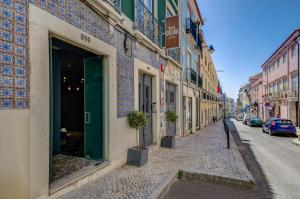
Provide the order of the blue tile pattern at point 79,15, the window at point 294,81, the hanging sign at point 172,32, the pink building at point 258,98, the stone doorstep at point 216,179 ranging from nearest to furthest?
the blue tile pattern at point 79,15 → the stone doorstep at point 216,179 → the hanging sign at point 172,32 → the window at point 294,81 → the pink building at point 258,98

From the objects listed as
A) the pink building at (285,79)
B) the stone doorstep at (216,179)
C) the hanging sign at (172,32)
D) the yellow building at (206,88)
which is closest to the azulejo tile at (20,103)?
the stone doorstep at (216,179)

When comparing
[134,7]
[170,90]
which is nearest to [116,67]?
[134,7]

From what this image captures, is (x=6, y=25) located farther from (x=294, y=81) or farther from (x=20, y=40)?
(x=294, y=81)

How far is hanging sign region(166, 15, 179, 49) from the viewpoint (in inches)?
311

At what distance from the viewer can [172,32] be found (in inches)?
317

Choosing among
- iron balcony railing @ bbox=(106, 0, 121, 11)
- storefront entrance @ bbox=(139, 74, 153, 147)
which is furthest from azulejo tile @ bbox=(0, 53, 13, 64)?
storefront entrance @ bbox=(139, 74, 153, 147)

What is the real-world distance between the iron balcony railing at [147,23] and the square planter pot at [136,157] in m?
3.86

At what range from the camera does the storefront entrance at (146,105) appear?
22.4 ft

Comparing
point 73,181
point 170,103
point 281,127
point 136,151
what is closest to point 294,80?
point 281,127

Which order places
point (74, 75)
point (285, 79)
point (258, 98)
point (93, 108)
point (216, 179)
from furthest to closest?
point (258, 98)
point (285, 79)
point (74, 75)
point (93, 108)
point (216, 179)

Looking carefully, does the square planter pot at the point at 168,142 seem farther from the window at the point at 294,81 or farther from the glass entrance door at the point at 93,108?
the window at the point at 294,81

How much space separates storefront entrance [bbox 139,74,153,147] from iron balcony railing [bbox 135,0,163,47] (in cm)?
165

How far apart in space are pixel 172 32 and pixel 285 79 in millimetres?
21705

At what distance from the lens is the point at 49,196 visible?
9.91ft
